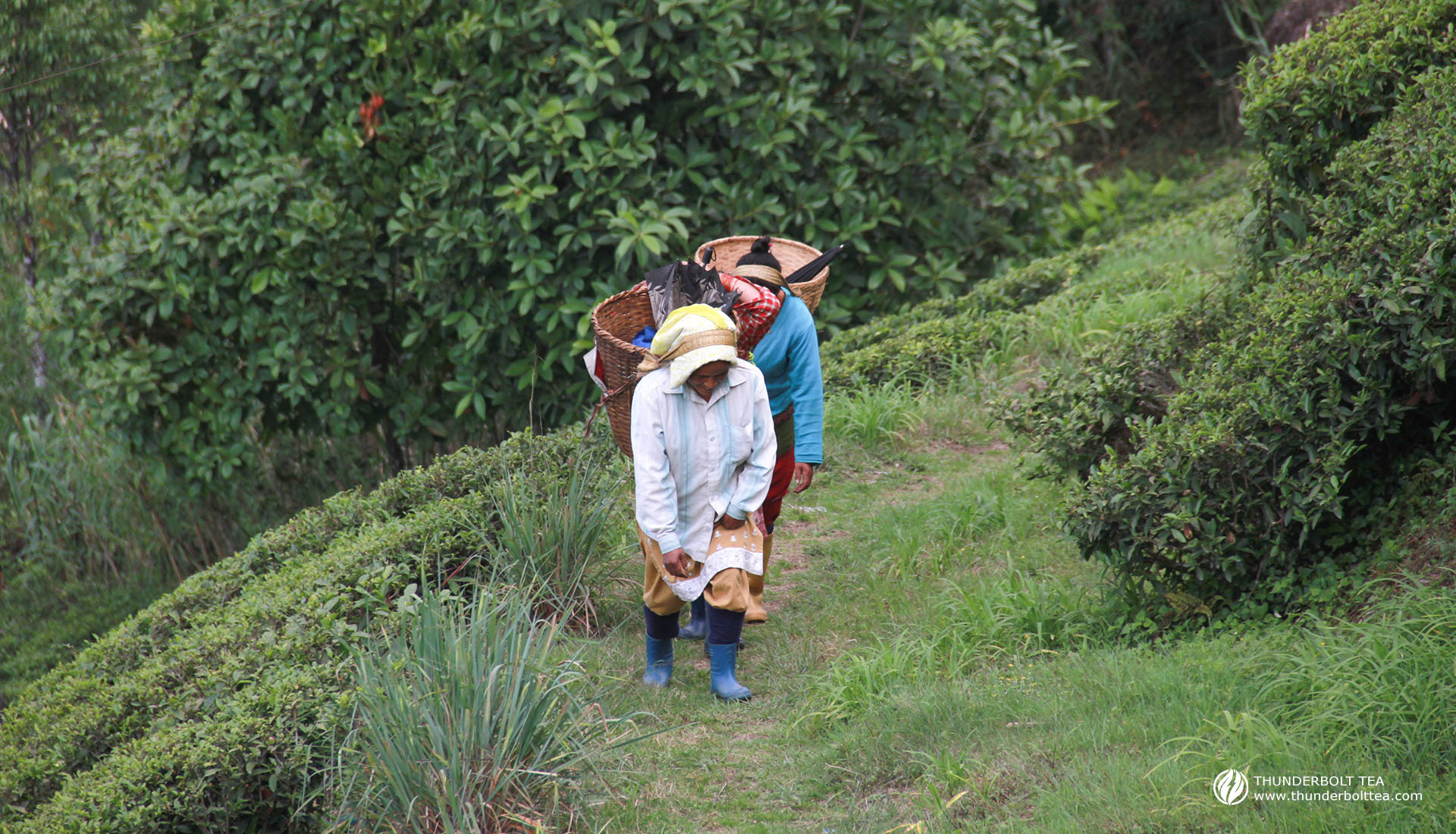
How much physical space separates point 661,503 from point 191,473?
5.87 metres

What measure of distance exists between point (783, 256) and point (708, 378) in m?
1.50

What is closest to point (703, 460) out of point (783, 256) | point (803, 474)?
point (803, 474)

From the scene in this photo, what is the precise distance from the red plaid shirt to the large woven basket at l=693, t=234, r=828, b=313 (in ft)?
1.21

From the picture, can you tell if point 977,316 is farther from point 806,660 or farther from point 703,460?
point 703,460

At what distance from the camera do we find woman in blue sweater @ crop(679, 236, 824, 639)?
4.60 m

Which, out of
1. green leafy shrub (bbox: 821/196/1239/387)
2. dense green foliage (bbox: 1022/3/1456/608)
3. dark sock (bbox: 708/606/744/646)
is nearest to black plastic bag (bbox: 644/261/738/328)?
dark sock (bbox: 708/606/744/646)

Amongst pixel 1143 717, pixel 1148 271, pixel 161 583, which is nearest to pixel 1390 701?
pixel 1143 717

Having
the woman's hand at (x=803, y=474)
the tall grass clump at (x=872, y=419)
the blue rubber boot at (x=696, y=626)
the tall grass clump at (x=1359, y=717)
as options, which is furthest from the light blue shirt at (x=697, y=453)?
the tall grass clump at (x=872, y=419)

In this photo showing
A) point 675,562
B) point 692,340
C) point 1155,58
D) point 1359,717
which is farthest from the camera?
point 1155,58

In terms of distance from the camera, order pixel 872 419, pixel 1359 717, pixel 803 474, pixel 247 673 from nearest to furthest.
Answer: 1. pixel 1359 717
2. pixel 803 474
3. pixel 247 673
4. pixel 872 419

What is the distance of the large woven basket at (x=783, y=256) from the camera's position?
4973 mm

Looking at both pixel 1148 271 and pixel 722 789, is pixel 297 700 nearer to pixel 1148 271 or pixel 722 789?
pixel 722 789

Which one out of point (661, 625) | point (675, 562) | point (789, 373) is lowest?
point (661, 625)

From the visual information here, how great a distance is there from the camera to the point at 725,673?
4.66 metres
